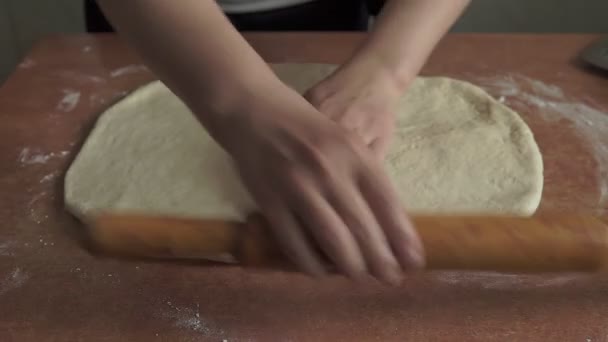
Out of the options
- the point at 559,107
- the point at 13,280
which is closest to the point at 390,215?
the point at 13,280

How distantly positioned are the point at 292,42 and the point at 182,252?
60 cm

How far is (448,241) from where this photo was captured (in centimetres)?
59

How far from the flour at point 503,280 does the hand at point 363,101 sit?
0.52 ft

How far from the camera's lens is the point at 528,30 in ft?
5.26

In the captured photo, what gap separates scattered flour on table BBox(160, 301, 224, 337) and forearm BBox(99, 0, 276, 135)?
20cm

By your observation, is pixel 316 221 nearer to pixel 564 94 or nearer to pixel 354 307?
pixel 354 307

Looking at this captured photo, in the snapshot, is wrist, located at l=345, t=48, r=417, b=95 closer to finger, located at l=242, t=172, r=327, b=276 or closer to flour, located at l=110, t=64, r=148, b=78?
finger, located at l=242, t=172, r=327, b=276

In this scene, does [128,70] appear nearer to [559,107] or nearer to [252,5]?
[252,5]

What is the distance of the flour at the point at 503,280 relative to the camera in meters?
0.73

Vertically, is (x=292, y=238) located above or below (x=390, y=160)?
above

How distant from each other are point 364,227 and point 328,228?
29mm

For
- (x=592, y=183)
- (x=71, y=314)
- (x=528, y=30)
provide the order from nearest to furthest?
(x=71, y=314), (x=592, y=183), (x=528, y=30)

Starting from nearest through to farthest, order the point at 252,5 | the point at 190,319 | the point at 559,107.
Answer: the point at 190,319
the point at 559,107
the point at 252,5

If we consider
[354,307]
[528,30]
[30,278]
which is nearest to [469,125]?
[354,307]
